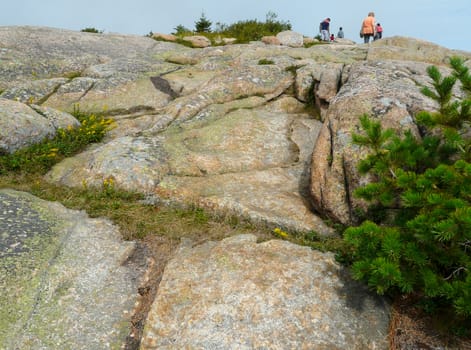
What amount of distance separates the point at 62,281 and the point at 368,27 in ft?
119

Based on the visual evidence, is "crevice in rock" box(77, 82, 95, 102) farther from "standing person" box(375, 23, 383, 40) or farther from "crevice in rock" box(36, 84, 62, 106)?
"standing person" box(375, 23, 383, 40)

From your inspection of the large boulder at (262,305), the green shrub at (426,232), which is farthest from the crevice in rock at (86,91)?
the green shrub at (426,232)

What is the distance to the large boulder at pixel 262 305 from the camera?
622cm

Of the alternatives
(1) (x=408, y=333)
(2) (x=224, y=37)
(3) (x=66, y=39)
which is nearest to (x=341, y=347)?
(1) (x=408, y=333)

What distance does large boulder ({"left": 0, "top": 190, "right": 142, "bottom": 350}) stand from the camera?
21.2ft

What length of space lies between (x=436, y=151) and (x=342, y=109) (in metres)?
3.81

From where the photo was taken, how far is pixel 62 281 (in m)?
7.48

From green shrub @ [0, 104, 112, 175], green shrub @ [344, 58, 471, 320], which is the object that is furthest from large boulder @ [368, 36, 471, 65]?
green shrub @ [0, 104, 112, 175]

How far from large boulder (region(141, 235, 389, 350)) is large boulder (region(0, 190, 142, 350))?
2.83ft

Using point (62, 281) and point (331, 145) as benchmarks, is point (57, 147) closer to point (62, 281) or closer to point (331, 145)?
point (62, 281)

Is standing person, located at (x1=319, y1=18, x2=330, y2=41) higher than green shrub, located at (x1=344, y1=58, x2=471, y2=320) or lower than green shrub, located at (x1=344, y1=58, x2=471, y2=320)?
higher

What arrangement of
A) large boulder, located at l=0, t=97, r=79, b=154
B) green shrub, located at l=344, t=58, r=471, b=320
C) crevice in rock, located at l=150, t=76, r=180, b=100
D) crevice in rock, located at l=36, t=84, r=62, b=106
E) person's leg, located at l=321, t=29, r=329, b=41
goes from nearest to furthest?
green shrub, located at l=344, t=58, r=471, b=320 < large boulder, located at l=0, t=97, r=79, b=154 < crevice in rock, located at l=36, t=84, r=62, b=106 < crevice in rock, located at l=150, t=76, r=180, b=100 < person's leg, located at l=321, t=29, r=329, b=41

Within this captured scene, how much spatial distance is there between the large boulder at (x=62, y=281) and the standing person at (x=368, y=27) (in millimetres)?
33908

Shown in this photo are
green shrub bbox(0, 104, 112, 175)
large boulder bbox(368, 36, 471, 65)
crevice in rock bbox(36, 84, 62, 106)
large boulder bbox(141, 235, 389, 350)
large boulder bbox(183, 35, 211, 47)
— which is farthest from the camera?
large boulder bbox(183, 35, 211, 47)
